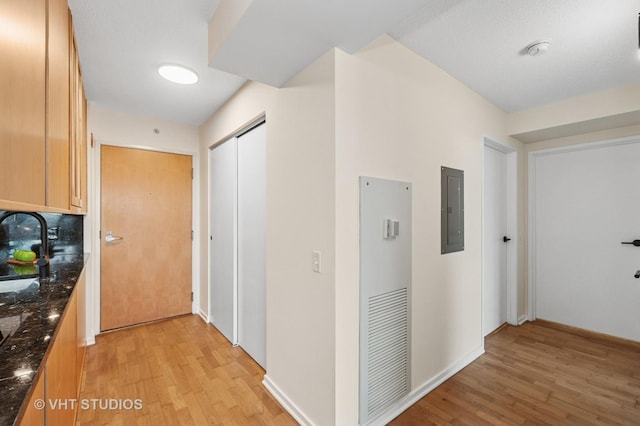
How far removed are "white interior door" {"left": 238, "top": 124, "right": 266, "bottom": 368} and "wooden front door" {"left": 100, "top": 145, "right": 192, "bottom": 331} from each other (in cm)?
124

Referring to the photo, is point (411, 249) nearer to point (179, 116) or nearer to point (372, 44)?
point (372, 44)

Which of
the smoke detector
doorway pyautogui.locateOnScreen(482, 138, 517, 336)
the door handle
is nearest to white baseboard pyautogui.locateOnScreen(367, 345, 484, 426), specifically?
doorway pyautogui.locateOnScreen(482, 138, 517, 336)

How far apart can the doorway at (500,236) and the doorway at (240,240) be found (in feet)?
7.98

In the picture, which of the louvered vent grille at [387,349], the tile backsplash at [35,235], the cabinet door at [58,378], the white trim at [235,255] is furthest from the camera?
the white trim at [235,255]

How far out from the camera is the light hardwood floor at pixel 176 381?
5.77ft

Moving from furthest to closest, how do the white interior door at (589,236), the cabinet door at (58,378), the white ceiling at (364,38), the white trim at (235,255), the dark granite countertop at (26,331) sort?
1. the white interior door at (589,236)
2. the white trim at (235,255)
3. the white ceiling at (364,38)
4. the cabinet door at (58,378)
5. the dark granite countertop at (26,331)

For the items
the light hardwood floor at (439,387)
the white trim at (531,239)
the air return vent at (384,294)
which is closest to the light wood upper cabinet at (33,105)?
the air return vent at (384,294)

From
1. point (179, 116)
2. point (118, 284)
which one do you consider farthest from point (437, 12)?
point (118, 284)

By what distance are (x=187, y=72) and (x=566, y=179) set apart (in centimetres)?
419

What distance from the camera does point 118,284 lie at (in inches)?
120

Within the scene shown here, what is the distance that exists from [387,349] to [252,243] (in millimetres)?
1413

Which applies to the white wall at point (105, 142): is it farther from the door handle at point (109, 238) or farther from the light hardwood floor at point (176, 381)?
the light hardwood floor at point (176, 381)

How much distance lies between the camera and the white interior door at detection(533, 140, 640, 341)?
9.16ft

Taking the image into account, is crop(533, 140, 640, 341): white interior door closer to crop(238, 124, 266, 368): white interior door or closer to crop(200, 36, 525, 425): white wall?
crop(200, 36, 525, 425): white wall
